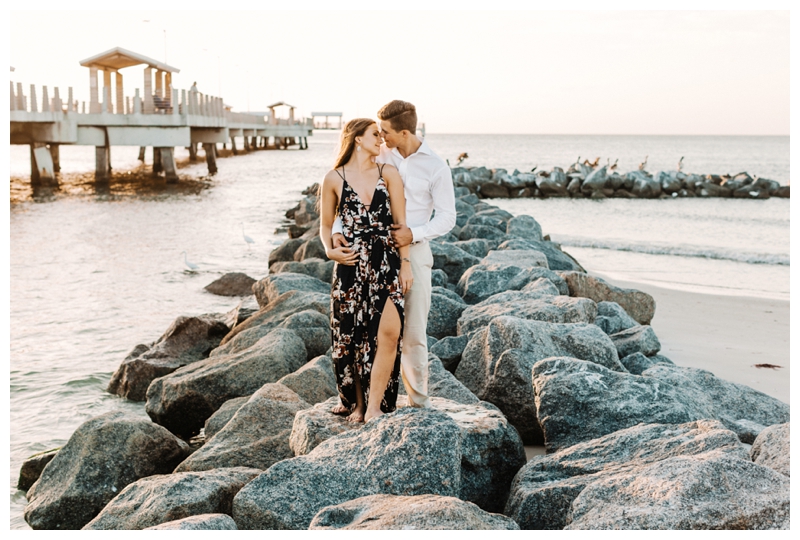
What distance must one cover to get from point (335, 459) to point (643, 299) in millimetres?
5435

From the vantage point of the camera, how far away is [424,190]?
371 cm

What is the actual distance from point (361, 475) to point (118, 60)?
2813 centimetres


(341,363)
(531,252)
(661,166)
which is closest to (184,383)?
(341,363)

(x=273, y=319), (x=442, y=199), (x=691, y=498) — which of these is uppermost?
(x=442, y=199)

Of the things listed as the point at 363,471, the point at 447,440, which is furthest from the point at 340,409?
the point at 447,440

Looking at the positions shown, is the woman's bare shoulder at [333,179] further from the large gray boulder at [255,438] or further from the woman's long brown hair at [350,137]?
the large gray boulder at [255,438]

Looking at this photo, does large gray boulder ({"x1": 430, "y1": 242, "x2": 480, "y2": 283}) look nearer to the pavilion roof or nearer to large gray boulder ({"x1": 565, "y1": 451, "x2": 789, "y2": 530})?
large gray boulder ({"x1": 565, "y1": 451, "x2": 789, "y2": 530})

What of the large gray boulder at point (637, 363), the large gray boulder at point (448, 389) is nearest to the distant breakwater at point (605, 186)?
the large gray boulder at point (637, 363)

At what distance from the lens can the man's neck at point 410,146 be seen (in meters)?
3.65

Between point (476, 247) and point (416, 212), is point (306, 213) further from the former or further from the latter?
point (416, 212)

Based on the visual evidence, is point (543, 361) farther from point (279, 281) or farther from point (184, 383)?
point (279, 281)

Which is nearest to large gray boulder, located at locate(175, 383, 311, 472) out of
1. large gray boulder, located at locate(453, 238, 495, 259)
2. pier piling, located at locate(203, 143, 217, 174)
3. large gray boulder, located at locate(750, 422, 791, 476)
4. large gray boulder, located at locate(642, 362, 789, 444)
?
large gray boulder, located at locate(642, 362, 789, 444)

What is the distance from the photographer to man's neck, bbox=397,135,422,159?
3648 mm

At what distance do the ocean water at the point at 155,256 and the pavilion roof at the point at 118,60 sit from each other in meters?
4.43
